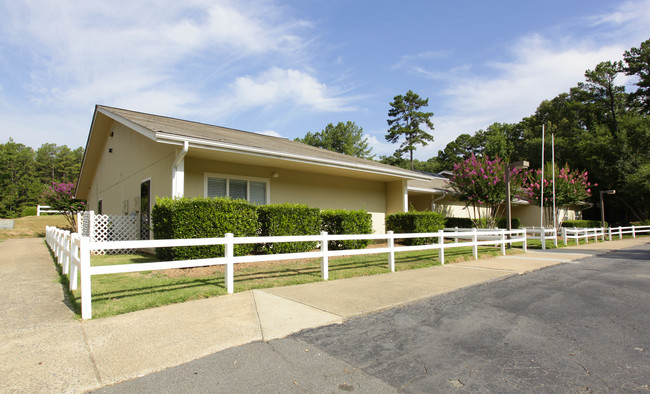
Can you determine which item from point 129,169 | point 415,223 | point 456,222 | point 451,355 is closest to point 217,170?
point 129,169

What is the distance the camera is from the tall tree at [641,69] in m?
39.1

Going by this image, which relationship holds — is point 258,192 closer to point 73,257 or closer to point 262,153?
point 262,153

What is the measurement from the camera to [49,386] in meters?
2.79

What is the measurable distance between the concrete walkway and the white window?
201 inches

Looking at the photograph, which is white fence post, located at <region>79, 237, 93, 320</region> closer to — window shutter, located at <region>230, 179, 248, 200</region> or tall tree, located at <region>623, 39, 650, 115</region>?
window shutter, located at <region>230, 179, 248, 200</region>

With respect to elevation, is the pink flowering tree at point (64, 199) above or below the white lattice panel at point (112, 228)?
above

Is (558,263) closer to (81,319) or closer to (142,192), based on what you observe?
(81,319)

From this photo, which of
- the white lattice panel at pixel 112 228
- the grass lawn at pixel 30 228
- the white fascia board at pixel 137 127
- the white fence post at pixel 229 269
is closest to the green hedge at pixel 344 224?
the white fascia board at pixel 137 127

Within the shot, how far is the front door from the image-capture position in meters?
11.7

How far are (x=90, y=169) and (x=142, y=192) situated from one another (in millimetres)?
10856

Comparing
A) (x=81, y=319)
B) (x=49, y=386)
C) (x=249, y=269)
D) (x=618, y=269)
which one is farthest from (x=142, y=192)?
(x=618, y=269)

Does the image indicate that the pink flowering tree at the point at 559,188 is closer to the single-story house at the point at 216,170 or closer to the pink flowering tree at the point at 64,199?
the single-story house at the point at 216,170

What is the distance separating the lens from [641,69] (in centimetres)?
3978

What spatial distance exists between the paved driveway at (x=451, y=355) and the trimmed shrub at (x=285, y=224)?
5210mm
